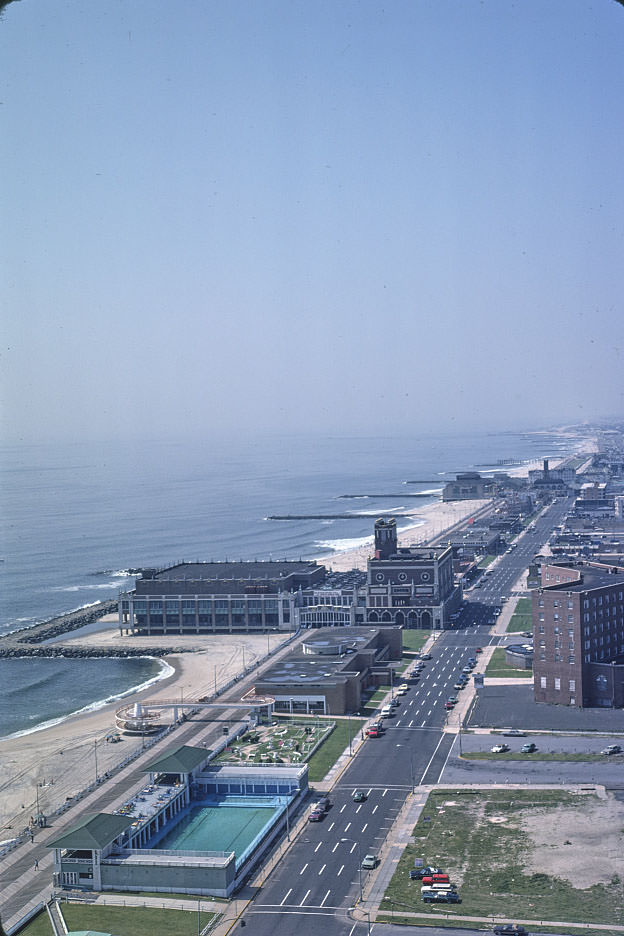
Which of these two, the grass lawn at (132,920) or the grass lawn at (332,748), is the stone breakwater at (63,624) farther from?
the grass lawn at (132,920)

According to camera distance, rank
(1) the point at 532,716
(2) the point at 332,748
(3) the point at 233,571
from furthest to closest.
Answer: (3) the point at 233,571
(1) the point at 532,716
(2) the point at 332,748

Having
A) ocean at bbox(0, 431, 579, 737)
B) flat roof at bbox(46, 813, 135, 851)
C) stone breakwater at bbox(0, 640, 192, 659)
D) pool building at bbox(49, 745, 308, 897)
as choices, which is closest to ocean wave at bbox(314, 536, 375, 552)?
ocean at bbox(0, 431, 579, 737)

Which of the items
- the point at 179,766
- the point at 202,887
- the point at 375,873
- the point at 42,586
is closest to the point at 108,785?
the point at 179,766

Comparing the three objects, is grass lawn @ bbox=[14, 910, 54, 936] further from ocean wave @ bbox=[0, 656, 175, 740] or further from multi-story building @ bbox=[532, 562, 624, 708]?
multi-story building @ bbox=[532, 562, 624, 708]

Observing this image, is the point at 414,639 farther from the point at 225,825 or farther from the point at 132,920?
the point at 132,920

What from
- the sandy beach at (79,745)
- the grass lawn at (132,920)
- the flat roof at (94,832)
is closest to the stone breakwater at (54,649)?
the sandy beach at (79,745)

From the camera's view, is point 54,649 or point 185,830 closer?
point 185,830

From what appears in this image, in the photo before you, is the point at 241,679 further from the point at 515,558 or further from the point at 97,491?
the point at 97,491

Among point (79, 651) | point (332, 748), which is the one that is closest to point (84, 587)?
point (79, 651)
